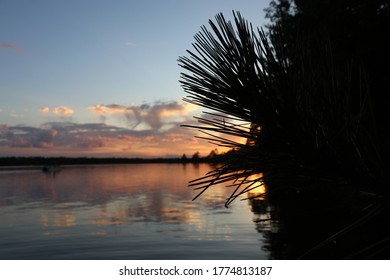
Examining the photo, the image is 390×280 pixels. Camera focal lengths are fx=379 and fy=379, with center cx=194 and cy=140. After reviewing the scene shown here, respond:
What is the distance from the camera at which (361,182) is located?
126 centimetres

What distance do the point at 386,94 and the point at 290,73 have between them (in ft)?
58.6

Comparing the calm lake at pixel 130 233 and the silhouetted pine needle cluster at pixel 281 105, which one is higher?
the silhouetted pine needle cluster at pixel 281 105

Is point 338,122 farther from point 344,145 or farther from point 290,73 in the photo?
point 290,73

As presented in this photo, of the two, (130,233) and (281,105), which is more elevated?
(281,105)

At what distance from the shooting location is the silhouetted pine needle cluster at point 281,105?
133cm

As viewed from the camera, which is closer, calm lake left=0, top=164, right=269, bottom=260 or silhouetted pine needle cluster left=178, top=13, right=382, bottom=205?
silhouetted pine needle cluster left=178, top=13, right=382, bottom=205

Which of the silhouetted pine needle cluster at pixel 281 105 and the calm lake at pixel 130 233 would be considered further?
the calm lake at pixel 130 233

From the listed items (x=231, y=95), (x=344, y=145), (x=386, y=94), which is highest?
(x=386, y=94)

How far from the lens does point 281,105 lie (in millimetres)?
1397

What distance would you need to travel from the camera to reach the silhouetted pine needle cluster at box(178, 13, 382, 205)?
1.33 meters

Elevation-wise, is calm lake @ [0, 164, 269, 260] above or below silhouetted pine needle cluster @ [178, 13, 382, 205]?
below

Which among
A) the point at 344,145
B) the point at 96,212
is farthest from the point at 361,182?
the point at 96,212

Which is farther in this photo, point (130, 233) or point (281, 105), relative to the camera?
point (130, 233)
